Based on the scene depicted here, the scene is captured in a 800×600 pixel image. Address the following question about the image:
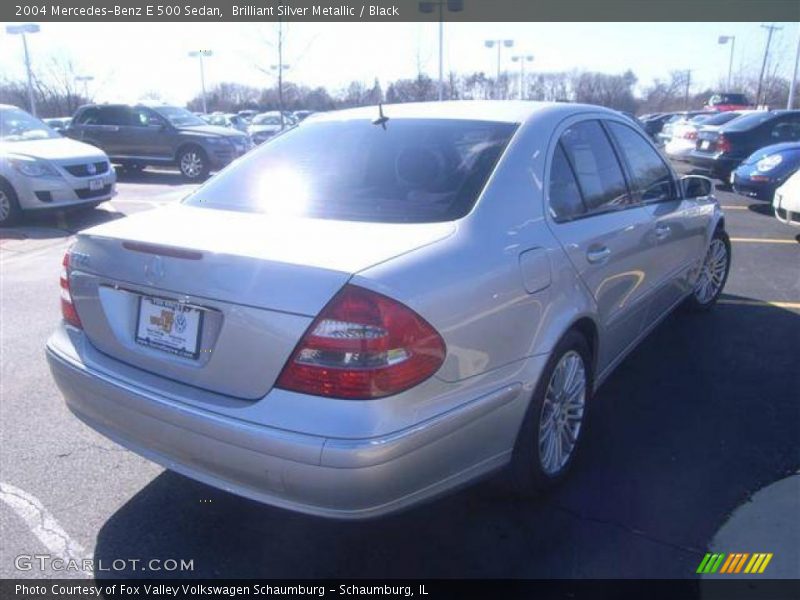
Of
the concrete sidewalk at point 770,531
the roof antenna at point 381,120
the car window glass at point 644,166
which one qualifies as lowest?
the concrete sidewalk at point 770,531

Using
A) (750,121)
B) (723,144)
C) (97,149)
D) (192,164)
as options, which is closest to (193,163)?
(192,164)

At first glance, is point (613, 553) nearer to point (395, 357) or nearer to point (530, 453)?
point (530, 453)

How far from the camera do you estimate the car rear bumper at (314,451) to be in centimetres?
206

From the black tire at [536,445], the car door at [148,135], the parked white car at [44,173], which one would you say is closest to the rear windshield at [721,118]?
the car door at [148,135]

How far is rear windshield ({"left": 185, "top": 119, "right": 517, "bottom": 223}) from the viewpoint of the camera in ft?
8.90

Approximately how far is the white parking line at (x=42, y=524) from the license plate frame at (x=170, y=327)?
0.88m

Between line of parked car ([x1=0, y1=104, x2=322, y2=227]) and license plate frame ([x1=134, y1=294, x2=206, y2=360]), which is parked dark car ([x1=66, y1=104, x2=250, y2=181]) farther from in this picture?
license plate frame ([x1=134, y1=294, x2=206, y2=360])

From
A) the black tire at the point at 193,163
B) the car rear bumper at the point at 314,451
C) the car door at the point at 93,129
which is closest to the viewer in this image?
the car rear bumper at the point at 314,451

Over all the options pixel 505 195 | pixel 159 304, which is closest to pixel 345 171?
pixel 505 195

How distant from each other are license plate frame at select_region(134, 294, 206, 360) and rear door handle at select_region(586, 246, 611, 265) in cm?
172

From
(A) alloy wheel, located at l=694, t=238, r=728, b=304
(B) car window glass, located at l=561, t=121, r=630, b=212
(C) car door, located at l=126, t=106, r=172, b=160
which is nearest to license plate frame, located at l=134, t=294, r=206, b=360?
(B) car window glass, located at l=561, t=121, r=630, b=212

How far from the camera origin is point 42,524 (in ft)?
9.12

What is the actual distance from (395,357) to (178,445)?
86 cm

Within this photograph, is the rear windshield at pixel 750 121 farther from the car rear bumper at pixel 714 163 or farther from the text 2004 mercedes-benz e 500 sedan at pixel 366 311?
the text 2004 mercedes-benz e 500 sedan at pixel 366 311
